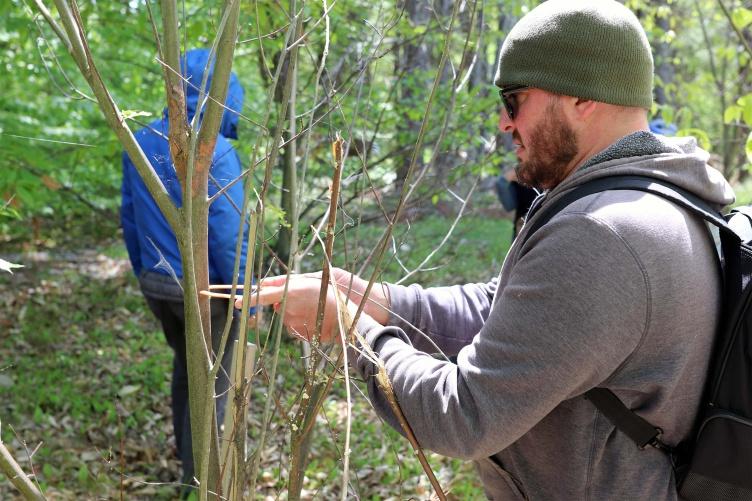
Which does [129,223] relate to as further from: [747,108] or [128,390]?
[747,108]

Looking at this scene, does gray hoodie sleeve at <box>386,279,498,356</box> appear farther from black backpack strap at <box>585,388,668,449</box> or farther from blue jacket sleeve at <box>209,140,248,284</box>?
blue jacket sleeve at <box>209,140,248,284</box>

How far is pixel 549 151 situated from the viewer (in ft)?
5.16

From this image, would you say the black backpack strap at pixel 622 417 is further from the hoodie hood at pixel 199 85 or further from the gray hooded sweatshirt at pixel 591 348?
the hoodie hood at pixel 199 85

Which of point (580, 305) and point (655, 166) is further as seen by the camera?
point (655, 166)

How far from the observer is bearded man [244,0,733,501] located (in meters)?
1.26

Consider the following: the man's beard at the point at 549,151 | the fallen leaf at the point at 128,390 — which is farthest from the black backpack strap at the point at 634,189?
the fallen leaf at the point at 128,390

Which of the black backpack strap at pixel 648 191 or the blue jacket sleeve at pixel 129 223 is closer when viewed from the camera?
the black backpack strap at pixel 648 191

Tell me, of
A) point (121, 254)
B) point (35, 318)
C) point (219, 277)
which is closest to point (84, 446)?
point (219, 277)

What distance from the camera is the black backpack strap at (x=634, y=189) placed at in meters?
1.33

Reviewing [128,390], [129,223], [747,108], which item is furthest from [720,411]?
[128,390]

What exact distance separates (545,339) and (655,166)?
437 mm

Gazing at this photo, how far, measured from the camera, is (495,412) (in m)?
1.30

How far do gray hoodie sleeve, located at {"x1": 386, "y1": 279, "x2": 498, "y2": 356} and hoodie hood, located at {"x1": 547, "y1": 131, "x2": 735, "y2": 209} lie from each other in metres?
0.51

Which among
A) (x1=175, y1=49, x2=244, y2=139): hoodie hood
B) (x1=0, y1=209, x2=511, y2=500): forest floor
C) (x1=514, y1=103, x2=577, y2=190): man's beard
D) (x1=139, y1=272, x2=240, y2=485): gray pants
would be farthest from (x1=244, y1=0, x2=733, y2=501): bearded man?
(x1=139, y1=272, x2=240, y2=485): gray pants
